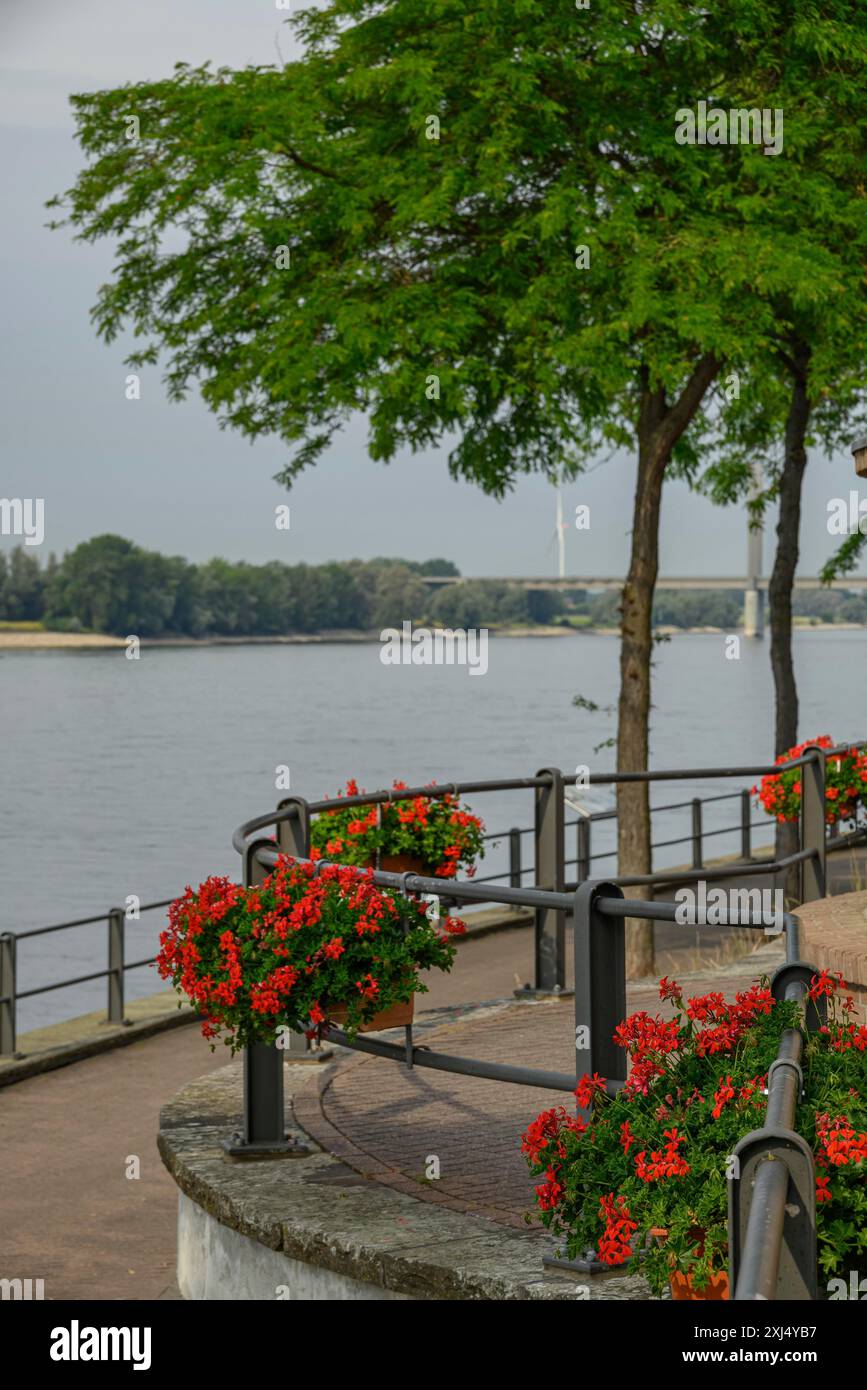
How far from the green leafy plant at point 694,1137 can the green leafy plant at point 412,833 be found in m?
6.19

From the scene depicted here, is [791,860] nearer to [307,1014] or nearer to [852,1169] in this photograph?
[307,1014]

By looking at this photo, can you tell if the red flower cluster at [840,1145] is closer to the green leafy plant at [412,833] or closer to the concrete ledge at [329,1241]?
the concrete ledge at [329,1241]

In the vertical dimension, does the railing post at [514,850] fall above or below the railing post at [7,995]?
above

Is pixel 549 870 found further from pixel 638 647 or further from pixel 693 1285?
pixel 638 647

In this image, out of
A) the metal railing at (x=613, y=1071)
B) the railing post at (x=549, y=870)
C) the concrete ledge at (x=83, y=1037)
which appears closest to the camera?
the metal railing at (x=613, y=1071)

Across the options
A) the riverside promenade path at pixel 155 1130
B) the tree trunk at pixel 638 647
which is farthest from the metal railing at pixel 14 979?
the tree trunk at pixel 638 647

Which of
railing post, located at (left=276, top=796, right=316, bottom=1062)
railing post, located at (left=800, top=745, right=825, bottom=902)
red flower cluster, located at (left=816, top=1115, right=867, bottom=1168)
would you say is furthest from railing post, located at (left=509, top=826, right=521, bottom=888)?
red flower cluster, located at (left=816, top=1115, right=867, bottom=1168)

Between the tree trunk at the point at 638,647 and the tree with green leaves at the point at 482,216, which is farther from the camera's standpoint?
the tree trunk at the point at 638,647

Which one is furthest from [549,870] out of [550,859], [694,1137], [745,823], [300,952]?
[745,823]

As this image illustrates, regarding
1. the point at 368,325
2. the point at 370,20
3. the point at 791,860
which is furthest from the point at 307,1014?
the point at 370,20

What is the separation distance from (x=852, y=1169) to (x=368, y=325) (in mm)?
12549

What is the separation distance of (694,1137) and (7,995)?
413 inches

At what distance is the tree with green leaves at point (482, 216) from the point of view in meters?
14.9
